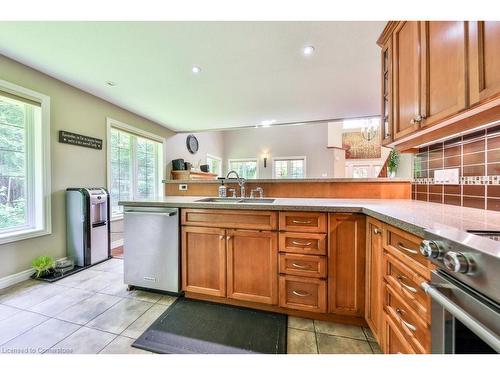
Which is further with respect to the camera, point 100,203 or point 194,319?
point 100,203

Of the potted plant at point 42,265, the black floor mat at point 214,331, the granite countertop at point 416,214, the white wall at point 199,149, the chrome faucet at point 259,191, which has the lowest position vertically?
the black floor mat at point 214,331

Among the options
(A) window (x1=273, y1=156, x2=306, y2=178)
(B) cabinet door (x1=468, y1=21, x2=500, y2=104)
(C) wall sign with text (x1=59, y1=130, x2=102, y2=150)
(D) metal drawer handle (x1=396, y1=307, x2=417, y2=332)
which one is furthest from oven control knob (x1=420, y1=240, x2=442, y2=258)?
(A) window (x1=273, y1=156, x2=306, y2=178)

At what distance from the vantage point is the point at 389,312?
3.69 feet

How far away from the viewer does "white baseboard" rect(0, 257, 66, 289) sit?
6.88 ft

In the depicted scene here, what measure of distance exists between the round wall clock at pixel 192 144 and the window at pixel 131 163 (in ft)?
4.17

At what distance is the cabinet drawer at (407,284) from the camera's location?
0.85 meters

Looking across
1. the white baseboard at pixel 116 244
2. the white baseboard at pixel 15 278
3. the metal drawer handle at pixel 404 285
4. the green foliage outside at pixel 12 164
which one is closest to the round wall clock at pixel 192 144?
the white baseboard at pixel 116 244

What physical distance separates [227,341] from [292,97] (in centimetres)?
313

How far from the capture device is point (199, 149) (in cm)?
656

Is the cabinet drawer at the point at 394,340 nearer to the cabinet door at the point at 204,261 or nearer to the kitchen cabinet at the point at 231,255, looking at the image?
the kitchen cabinet at the point at 231,255

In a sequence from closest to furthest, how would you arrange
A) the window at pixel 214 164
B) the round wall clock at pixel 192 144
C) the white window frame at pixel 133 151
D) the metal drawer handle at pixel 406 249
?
the metal drawer handle at pixel 406 249 → the white window frame at pixel 133 151 → the round wall clock at pixel 192 144 → the window at pixel 214 164

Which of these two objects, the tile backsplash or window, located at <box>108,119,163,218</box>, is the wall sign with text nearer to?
window, located at <box>108,119,163,218</box>

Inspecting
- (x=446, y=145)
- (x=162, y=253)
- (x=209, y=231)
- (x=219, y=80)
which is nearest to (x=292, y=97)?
(x=219, y=80)

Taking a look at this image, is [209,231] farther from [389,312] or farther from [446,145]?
[446,145]
